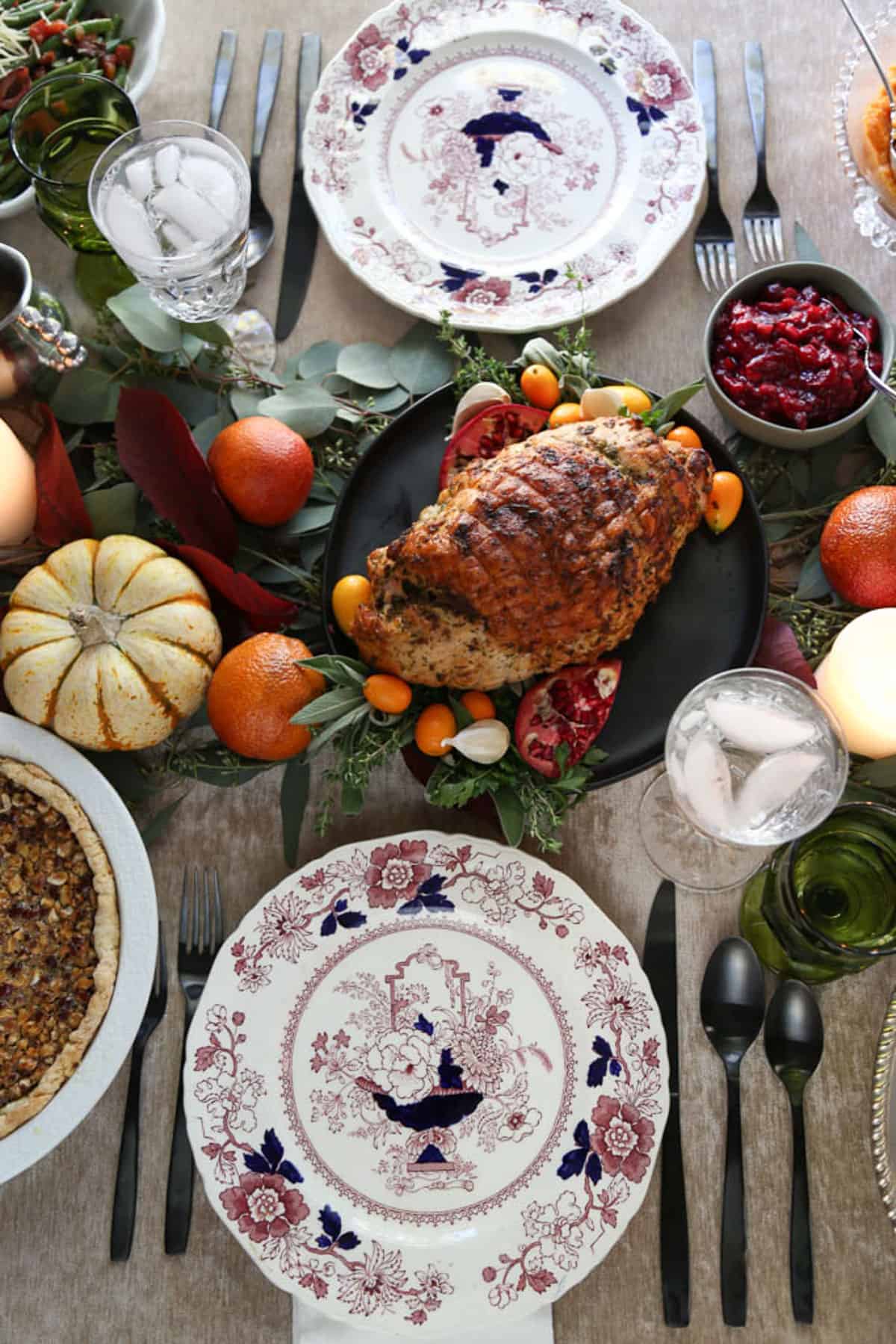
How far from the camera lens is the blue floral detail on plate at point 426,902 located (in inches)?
66.5

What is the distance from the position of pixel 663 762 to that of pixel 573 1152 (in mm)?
620

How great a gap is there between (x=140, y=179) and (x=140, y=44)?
399 mm

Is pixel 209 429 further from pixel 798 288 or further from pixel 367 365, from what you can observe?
pixel 798 288

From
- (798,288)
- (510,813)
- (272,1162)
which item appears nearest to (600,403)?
(798,288)

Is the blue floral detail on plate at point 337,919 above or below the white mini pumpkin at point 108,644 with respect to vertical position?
below

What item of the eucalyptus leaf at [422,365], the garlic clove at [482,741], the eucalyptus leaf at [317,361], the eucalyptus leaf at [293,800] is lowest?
the eucalyptus leaf at [293,800]

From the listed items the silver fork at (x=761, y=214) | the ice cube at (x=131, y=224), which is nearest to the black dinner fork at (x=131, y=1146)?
the ice cube at (x=131, y=224)

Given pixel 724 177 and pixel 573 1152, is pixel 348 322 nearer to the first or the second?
pixel 724 177

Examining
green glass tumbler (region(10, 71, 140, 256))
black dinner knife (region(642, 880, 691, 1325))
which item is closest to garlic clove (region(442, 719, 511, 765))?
black dinner knife (region(642, 880, 691, 1325))

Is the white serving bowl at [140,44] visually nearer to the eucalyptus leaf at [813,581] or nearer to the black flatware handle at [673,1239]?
the eucalyptus leaf at [813,581]

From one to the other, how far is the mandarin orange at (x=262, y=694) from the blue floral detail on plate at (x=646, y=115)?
3.83 feet

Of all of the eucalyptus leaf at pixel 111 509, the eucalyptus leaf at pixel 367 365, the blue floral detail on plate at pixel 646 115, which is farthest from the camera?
the blue floral detail on plate at pixel 646 115

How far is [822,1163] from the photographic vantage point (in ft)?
5.53

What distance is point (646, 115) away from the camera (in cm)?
194
